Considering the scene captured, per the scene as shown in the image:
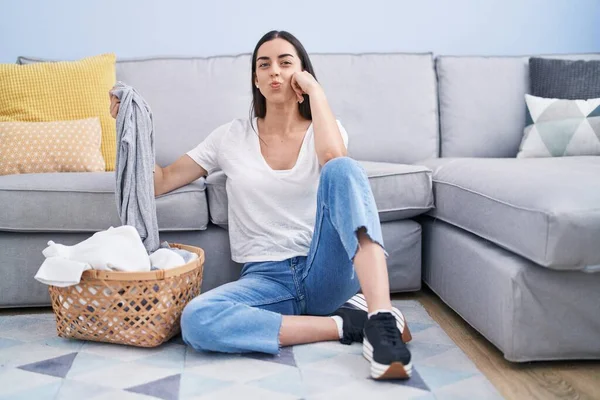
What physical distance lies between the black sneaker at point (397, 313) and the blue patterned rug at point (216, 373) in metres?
0.04

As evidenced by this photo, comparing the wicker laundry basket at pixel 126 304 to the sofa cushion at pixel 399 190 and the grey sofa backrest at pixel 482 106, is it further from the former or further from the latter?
the grey sofa backrest at pixel 482 106

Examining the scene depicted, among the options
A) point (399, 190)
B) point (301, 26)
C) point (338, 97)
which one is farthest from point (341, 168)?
point (301, 26)

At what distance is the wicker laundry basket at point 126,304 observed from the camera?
1.57m

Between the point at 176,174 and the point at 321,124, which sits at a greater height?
the point at 321,124

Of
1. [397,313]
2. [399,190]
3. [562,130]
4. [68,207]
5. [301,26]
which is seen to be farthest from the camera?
[301,26]

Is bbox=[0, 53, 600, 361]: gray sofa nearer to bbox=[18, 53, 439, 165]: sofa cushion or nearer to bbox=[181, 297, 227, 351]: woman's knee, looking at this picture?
bbox=[18, 53, 439, 165]: sofa cushion

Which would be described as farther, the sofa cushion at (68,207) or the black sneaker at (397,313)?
the sofa cushion at (68,207)

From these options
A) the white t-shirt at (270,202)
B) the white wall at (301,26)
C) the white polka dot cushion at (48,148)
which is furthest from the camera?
the white wall at (301,26)

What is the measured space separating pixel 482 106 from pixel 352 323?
1358 millimetres

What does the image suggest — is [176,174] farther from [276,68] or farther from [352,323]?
[352,323]

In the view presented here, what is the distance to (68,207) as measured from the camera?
196cm

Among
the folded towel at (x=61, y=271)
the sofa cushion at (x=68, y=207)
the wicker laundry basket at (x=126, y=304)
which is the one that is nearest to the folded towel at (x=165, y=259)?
the wicker laundry basket at (x=126, y=304)

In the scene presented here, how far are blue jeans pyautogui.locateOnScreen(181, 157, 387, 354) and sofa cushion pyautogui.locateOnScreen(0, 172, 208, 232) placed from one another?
381mm

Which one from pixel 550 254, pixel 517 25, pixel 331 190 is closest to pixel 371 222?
pixel 331 190
